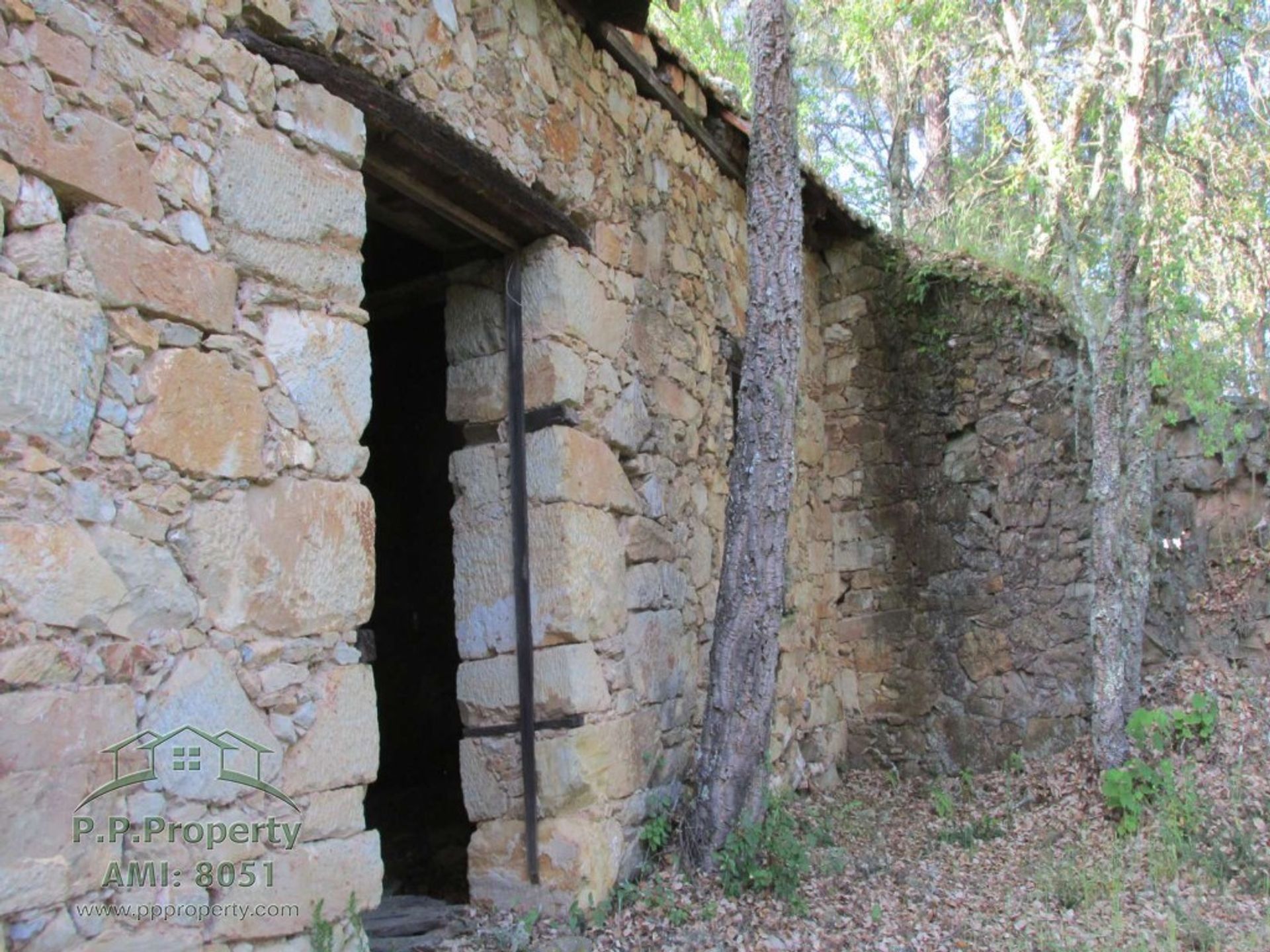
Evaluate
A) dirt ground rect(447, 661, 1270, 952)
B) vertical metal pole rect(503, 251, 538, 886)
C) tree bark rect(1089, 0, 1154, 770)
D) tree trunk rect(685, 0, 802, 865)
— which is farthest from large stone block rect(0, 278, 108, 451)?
tree bark rect(1089, 0, 1154, 770)

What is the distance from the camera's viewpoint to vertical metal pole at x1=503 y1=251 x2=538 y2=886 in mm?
3752

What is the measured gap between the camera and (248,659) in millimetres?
2508

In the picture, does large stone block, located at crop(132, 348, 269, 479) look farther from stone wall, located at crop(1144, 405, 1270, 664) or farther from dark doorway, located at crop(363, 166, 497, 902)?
stone wall, located at crop(1144, 405, 1270, 664)

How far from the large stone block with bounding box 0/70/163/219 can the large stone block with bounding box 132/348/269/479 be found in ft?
1.17

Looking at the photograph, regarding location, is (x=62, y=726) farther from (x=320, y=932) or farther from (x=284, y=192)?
(x=284, y=192)

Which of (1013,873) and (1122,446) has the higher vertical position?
(1122,446)

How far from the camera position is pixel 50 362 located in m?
2.12

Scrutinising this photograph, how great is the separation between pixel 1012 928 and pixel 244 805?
2.94 meters

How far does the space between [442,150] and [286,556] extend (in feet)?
4.98

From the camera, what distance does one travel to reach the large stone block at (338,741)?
2.60 metres

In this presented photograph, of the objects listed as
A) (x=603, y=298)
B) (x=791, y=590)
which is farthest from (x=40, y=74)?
(x=791, y=590)

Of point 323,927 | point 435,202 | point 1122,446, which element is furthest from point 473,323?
point 1122,446

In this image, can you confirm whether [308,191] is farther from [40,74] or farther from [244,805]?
[244,805]

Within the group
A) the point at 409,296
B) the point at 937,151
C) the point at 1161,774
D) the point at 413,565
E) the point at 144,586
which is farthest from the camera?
the point at 937,151
